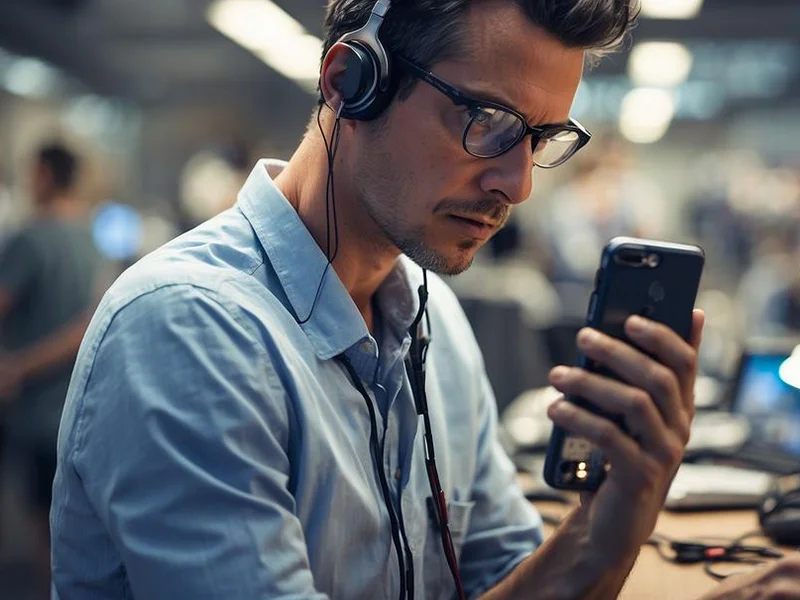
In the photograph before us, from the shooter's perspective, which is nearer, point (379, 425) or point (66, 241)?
point (379, 425)

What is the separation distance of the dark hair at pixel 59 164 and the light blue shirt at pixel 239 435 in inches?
104

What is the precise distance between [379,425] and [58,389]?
8.28 feet

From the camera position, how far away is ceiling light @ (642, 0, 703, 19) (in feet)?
23.2

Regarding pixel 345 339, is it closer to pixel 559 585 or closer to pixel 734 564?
pixel 559 585

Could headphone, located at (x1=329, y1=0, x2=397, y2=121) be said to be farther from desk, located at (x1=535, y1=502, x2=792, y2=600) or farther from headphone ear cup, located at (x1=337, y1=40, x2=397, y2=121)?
desk, located at (x1=535, y1=502, x2=792, y2=600)

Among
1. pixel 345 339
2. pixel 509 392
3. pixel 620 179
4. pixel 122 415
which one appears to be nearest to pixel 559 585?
pixel 345 339

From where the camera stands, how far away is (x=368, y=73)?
121cm

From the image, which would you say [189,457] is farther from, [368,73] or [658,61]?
[658,61]

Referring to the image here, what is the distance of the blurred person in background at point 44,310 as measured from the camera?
340 centimetres

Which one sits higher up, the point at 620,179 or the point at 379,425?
the point at 620,179

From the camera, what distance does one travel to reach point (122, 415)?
1.00 metres

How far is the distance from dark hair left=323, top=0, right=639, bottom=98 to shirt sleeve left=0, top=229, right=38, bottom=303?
8.47 ft

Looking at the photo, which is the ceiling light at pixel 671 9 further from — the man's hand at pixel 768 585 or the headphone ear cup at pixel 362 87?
the man's hand at pixel 768 585

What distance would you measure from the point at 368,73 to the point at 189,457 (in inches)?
21.2
